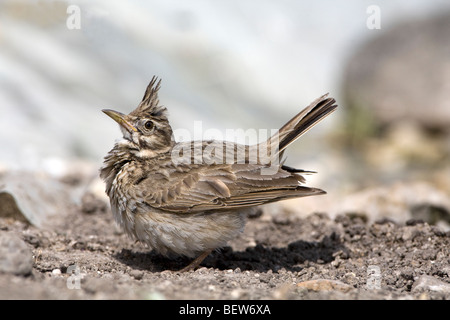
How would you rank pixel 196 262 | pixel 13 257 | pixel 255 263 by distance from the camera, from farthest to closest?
1. pixel 255 263
2. pixel 196 262
3. pixel 13 257

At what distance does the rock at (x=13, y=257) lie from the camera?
4129 mm

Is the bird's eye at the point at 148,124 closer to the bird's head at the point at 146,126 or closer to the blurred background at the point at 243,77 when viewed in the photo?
the bird's head at the point at 146,126

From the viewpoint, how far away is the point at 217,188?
19.1ft

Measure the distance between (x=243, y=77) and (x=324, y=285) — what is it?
12.4 m

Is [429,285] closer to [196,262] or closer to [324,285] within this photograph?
[324,285]

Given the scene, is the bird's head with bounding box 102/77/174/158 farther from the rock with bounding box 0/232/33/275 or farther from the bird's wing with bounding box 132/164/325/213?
the rock with bounding box 0/232/33/275

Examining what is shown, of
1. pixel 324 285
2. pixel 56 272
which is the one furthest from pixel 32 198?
pixel 324 285

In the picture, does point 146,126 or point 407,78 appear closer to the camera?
point 146,126

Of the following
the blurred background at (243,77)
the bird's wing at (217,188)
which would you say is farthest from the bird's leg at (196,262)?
the blurred background at (243,77)

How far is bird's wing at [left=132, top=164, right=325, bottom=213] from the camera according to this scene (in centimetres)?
570

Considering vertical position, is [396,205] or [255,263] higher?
[396,205]

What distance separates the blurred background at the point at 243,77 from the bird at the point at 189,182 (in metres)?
3.88
